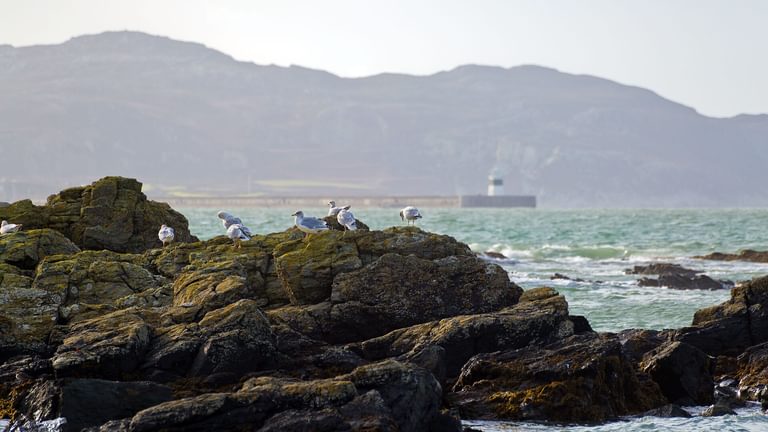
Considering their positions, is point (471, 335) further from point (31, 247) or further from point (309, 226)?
point (31, 247)

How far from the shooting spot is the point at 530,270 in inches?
1774

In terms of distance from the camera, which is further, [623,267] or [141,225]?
[623,267]

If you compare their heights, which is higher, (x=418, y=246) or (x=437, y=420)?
(x=418, y=246)

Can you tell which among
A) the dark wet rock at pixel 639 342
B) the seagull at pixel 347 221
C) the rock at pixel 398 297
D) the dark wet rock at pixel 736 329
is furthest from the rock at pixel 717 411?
the seagull at pixel 347 221

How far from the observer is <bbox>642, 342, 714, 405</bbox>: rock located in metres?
16.0

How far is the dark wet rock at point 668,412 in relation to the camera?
597 inches

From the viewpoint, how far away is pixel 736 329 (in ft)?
61.5

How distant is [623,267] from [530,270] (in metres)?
5.32

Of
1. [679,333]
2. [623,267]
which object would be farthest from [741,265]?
[679,333]

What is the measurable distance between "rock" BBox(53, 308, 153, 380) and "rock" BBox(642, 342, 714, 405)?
23.9 feet

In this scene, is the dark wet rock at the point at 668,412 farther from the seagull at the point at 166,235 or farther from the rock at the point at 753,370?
the seagull at the point at 166,235

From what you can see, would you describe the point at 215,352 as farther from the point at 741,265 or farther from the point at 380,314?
the point at 741,265

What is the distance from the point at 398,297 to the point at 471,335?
1.75 metres

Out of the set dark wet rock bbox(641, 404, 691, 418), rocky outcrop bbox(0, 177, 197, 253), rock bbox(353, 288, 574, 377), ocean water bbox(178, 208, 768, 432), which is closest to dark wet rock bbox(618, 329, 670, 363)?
rock bbox(353, 288, 574, 377)
